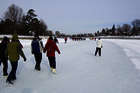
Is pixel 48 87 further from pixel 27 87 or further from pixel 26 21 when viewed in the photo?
pixel 26 21

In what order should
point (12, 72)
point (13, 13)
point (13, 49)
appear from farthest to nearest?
point (13, 13), point (12, 72), point (13, 49)

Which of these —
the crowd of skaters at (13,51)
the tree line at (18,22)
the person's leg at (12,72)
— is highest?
the tree line at (18,22)

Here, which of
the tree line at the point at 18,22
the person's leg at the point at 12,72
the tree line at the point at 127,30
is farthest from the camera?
the tree line at the point at 127,30

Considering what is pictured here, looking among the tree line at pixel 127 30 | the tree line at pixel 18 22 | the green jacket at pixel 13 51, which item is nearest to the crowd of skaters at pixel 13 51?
the green jacket at pixel 13 51

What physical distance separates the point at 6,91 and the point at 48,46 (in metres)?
2.03

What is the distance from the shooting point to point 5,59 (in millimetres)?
3781

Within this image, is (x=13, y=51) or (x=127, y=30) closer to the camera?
(x=13, y=51)

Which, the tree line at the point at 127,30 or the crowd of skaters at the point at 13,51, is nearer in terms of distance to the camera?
the crowd of skaters at the point at 13,51

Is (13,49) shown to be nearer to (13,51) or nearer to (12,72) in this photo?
(13,51)

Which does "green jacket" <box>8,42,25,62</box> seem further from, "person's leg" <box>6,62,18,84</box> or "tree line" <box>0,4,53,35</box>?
"tree line" <box>0,4,53,35</box>

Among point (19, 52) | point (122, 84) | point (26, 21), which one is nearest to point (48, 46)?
point (19, 52)

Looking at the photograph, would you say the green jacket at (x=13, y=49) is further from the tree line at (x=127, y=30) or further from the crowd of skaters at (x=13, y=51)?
the tree line at (x=127, y=30)

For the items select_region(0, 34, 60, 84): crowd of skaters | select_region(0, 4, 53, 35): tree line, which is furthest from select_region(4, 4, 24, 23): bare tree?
select_region(0, 34, 60, 84): crowd of skaters

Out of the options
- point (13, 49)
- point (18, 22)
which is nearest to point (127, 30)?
point (18, 22)
